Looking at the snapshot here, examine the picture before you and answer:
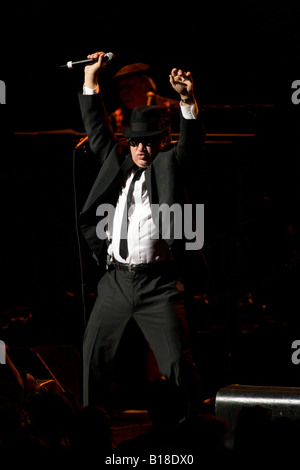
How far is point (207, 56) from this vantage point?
21.8 ft

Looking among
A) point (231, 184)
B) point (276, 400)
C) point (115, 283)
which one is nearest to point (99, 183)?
point (115, 283)

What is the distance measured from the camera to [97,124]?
4.18 m

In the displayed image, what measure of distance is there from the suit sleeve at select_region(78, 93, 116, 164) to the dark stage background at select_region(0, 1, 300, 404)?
1.88 metres

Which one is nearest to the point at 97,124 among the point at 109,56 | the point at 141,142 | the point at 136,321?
the point at 141,142

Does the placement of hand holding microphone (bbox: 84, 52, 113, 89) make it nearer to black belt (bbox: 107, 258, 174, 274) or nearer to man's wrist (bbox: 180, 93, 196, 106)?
man's wrist (bbox: 180, 93, 196, 106)

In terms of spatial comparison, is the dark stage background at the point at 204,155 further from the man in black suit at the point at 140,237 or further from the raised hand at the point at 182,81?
the raised hand at the point at 182,81

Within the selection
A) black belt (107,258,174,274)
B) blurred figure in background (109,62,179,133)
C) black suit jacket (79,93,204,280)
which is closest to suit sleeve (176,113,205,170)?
black suit jacket (79,93,204,280)

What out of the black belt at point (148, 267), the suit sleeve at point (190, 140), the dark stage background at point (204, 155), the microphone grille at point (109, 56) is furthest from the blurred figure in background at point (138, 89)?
the black belt at point (148, 267)

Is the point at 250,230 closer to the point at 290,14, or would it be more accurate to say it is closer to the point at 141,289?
the point at 290,14

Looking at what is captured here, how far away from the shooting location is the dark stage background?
6.25m

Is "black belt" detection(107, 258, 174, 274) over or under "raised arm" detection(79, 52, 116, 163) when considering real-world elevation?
under

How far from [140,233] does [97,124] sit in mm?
689

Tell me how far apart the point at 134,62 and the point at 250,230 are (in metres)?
1.90

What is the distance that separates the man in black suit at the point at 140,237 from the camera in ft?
12.9
